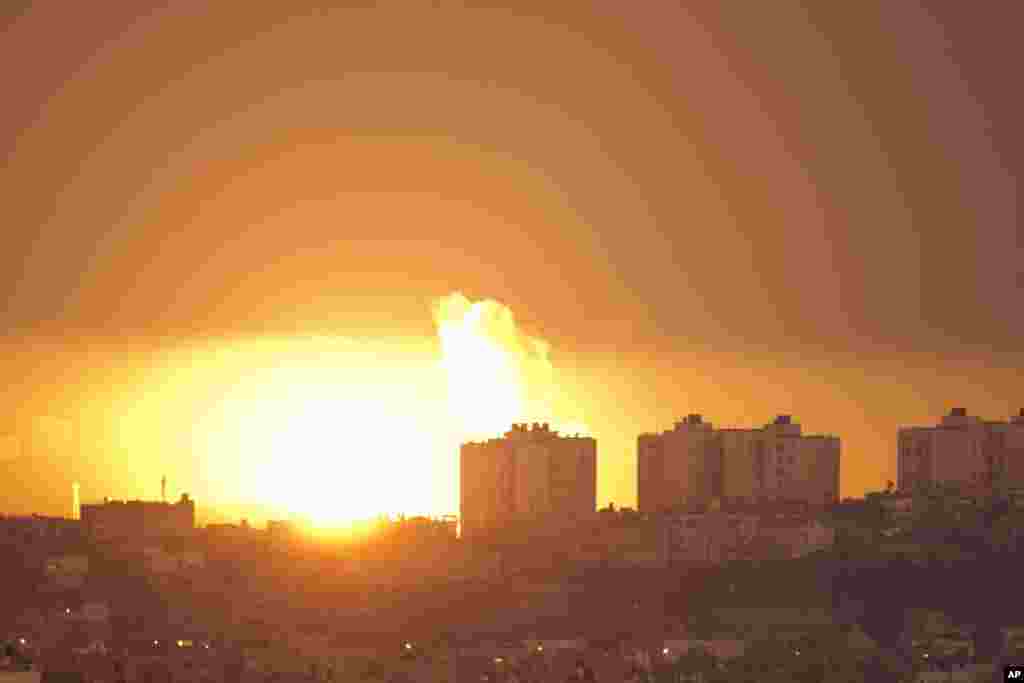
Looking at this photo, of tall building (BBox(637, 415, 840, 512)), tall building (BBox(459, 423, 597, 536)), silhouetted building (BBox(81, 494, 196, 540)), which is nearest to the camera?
silhouetted building (BBox(81, 494, 196, 540))

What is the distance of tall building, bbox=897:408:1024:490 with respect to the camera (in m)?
50.2

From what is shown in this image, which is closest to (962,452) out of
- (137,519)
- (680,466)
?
→ (680,466)

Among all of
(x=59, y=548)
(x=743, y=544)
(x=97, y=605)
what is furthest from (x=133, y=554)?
(x=743, y=544)

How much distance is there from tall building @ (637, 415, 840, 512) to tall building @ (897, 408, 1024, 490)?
3.30 ft

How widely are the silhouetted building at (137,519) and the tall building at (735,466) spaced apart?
615 cm

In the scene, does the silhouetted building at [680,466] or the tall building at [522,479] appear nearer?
the tall building at [522,479]

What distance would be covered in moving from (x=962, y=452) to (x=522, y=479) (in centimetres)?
560

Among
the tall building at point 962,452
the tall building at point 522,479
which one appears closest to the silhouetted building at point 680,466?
the tall building at point 522,479

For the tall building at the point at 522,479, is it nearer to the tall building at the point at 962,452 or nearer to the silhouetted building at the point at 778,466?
the silhouetted building at the point at 778,466

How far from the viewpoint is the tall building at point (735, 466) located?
166 feet

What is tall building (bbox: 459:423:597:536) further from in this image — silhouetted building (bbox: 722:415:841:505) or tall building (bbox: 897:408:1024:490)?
tall building (bbox: 897:408:1024:490)

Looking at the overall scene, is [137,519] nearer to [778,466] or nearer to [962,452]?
[778,466]

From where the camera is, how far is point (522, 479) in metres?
50.3

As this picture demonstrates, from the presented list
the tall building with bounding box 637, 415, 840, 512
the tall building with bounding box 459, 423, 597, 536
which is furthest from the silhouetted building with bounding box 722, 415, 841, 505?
the tall building with bounding box 459, 423, 597, 536
